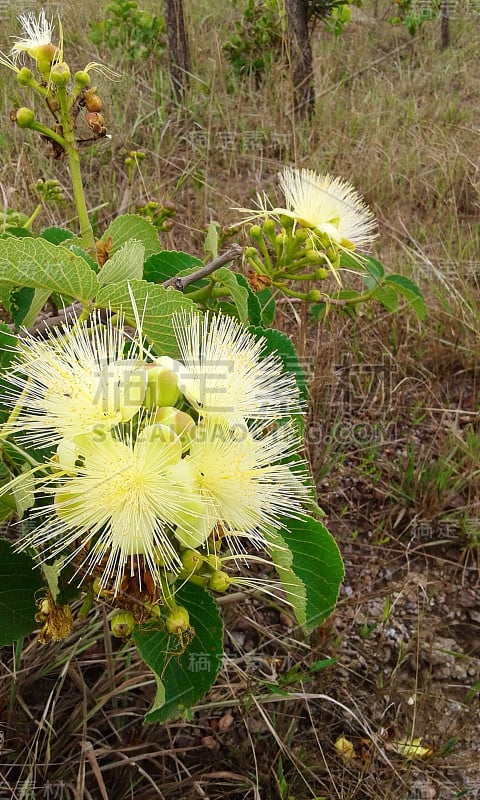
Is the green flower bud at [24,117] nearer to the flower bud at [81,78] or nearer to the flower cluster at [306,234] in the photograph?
the flower bud at [81,78]

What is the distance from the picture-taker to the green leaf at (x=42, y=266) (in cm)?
64

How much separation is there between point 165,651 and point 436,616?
1.07 m

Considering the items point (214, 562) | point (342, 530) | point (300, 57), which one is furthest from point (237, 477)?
point (300, 57)

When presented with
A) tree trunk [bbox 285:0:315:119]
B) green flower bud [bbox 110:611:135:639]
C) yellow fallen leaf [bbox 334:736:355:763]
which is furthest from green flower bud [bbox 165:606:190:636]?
tree trunk [bbox 285:0:315:119]

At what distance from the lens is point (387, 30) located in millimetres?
4355

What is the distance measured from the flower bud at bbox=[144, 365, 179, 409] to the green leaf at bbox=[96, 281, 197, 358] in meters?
0.09

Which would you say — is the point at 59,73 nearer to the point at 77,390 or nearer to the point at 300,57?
the point at 77,390

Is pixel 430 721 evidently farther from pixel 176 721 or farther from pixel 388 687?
pixel 176 721

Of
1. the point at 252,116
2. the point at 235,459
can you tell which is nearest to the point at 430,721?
the point at 235,459

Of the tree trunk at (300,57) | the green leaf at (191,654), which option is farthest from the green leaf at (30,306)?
the tree trunk at (300,57)

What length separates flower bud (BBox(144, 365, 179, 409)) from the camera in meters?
0.59

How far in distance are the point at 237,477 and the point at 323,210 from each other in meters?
0.57

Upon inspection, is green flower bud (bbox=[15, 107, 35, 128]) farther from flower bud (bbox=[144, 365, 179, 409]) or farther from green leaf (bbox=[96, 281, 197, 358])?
flower bud (bbox=[144, 365, 179, 409])

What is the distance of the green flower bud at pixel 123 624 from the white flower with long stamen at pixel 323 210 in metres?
0.60
